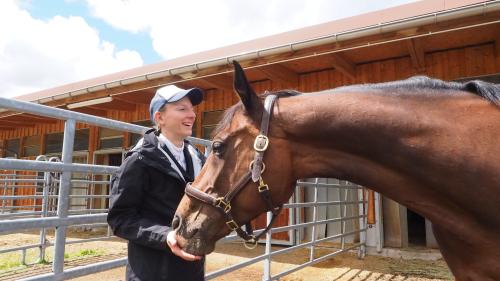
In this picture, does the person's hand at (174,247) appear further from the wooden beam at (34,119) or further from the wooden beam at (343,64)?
the wooden beam at (34,119)

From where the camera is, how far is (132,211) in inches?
63.0

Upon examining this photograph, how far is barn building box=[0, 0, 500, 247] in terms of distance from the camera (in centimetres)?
467

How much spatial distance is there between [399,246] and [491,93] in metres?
4.98

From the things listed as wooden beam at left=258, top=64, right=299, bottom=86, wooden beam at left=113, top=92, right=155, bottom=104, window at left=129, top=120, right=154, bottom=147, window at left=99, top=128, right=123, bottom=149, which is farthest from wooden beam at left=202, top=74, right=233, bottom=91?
window at left=99, top=128, right=123, bottom=149

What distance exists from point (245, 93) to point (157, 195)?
0.63m

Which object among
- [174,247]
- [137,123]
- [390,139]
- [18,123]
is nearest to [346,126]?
[390,139]

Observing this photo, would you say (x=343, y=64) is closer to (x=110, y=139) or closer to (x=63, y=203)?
(x=63, y=203)

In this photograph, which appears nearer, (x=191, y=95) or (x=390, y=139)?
(x=390, y=139)

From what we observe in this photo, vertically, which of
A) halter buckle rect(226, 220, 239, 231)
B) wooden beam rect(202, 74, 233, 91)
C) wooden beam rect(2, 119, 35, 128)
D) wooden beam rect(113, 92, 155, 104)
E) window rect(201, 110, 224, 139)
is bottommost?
halter buckle rect(226, 220, 239, 231)

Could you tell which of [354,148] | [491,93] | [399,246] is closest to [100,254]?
[399,246]

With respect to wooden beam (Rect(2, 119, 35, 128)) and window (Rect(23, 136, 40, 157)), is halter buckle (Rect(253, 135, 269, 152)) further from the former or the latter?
window (Rect(23, 136, 40, 157))

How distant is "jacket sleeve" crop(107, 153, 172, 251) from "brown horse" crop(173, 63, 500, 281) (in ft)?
0.34

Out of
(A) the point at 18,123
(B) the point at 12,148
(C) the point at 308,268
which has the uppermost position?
(A) the point at 18,123

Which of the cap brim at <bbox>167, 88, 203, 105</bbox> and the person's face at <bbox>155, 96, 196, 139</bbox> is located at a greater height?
the cap brim at <bbox>167, 88, 203, 105</bbox>
